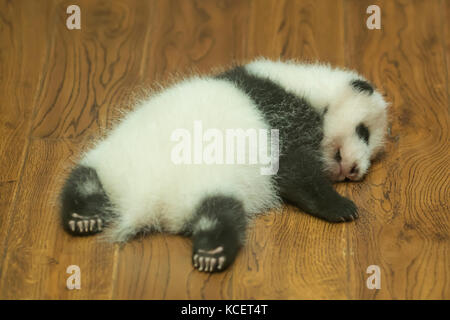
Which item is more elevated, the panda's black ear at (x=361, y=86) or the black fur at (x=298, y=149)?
the panda's black ear at (x=361, y=86)

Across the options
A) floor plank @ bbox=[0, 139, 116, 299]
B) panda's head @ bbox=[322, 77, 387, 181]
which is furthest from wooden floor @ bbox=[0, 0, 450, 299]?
panda's head @ bbox=[322, 77, 387, 181]

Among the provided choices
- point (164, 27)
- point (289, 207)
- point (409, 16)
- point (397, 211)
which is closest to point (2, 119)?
point (164, 27)

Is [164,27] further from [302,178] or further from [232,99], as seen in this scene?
[302,178]

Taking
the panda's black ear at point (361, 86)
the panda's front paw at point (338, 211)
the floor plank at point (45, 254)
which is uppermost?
the panda's black ear at point (361, 86)

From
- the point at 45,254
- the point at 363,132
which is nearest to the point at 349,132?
the point at 363,132

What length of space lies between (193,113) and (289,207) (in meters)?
0.59

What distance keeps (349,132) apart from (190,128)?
77 cm

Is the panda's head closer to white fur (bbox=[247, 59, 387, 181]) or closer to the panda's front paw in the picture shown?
white fur (bbox=[247, 59, 387, 181])

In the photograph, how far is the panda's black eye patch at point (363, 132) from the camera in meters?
3.10

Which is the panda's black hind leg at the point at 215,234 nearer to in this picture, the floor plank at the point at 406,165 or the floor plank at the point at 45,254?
the floor plank at the point at 45,254

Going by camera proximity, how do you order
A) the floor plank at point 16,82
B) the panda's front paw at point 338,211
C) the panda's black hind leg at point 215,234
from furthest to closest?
the floor plank at point 16,82 → the panda's front paw at point 338,211 → the panda's black hind leg at point 215,234

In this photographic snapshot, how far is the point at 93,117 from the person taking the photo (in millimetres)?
3406

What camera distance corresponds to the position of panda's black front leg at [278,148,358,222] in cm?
285

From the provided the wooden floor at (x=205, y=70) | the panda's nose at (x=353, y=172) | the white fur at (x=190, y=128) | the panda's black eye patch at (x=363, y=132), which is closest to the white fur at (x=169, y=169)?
the white fur at (x=190, y=128)
